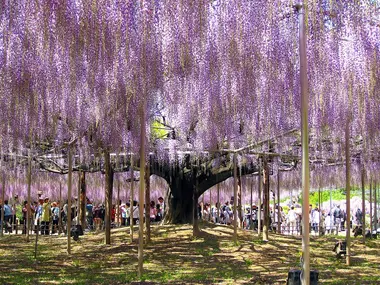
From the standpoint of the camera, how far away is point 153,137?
13250 mm

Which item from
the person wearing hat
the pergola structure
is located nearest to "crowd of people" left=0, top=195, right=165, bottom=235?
the person wearing hat

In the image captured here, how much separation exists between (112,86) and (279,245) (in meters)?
7.04

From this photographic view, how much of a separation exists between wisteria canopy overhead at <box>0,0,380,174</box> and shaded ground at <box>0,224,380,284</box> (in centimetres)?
236

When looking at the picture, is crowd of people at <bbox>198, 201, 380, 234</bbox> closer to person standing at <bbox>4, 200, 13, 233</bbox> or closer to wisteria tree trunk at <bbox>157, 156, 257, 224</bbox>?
wisteria tree trunk at <bbox>157, 156, 257, 224</bbox>

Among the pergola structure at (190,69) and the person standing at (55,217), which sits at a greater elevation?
the pergola structure at (190,69)

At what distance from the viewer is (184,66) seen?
7.97 m

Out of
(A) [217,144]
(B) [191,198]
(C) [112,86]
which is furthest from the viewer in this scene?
(B) [191,198]

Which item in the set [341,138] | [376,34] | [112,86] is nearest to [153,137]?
[341,138]

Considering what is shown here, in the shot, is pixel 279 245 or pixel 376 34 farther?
pixel 279 245

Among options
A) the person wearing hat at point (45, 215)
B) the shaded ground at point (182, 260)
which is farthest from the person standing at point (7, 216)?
the shaded ground at point (182, 260)

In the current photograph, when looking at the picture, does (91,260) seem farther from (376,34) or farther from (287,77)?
(376,34)

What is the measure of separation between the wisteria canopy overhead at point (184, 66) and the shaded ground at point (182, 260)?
2.36m

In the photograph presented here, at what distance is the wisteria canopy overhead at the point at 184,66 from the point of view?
6.48m

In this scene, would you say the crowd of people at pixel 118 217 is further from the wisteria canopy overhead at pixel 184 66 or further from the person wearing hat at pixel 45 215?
the wisteria canopy overhead at pixel 184 66
